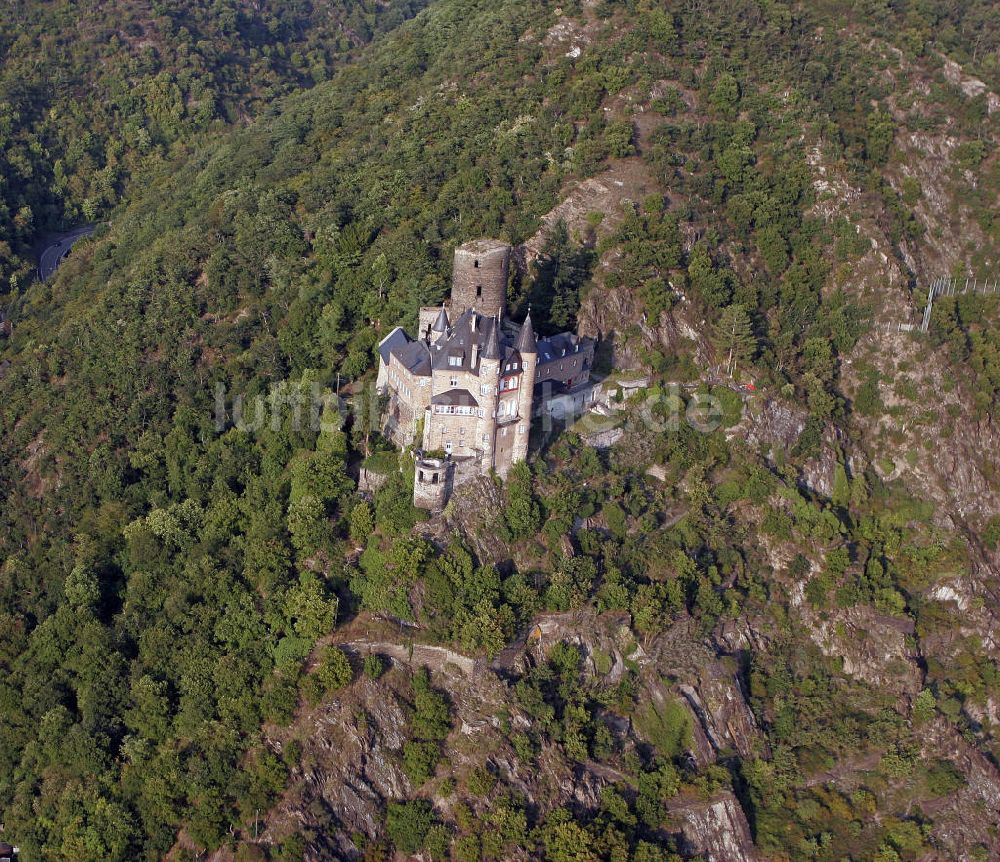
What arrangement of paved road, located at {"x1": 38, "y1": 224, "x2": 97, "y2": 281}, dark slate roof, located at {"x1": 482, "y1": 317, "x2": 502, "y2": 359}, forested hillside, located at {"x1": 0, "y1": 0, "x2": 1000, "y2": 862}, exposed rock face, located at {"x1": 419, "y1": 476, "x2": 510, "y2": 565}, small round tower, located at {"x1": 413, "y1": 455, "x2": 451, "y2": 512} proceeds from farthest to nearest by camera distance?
paved road, located at {"x1": 38, "y1": 224, "x2": 97, "y2": 281}
exposed rock face, located at {"x1": 419, "y1": 476, "x2": 510, "y2": 565}
small round tower, located at {"x1": 413, "y1": 455, "x2": 451, "y2": 512}
dark slate roof, located at {"x1": 482, "y1": 317, "x2": 502, "y2": 359}
forested hillside, located at {"x1": 0, "y1": 0, "x2": 1000, "y2": 862}

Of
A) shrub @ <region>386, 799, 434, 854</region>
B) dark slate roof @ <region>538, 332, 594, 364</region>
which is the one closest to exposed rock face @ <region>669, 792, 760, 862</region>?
shrub @ <region>386, 799, 434, 854</region>

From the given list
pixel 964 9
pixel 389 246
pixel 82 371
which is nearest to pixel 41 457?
pixel 82 371

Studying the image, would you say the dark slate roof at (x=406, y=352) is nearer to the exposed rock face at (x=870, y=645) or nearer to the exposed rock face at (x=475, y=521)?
the exposed rock face at (x=475, y=521)

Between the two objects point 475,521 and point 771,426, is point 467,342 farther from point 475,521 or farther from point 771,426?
point 771,426

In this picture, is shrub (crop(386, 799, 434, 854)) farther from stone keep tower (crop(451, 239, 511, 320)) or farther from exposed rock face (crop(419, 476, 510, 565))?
stone keep tower (crop(451, 239, 511, 320))

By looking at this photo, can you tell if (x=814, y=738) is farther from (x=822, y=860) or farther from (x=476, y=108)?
(x=476, y=108)

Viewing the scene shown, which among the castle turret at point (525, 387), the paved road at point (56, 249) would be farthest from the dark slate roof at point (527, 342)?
the paved road at point (56, 249)

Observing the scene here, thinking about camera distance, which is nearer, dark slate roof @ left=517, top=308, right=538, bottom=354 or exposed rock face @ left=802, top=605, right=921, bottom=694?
dark slate roof @ left=517, top=308, right=538, bottom=354
